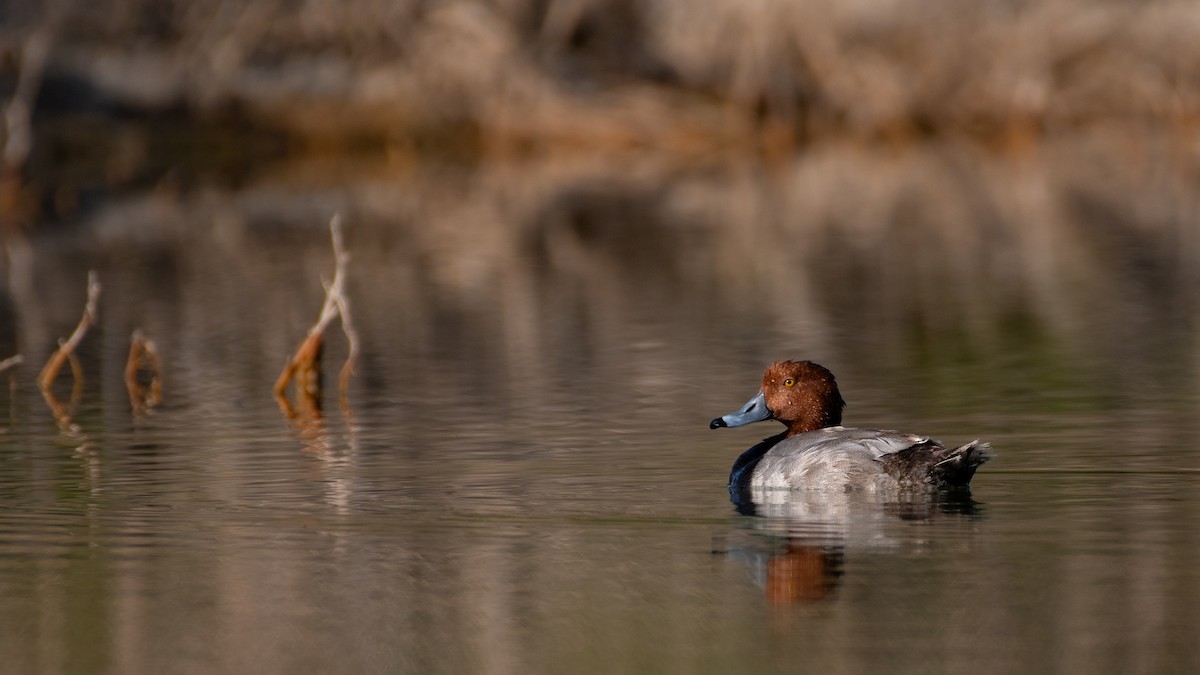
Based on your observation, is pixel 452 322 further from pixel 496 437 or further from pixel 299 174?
pixel 299 174

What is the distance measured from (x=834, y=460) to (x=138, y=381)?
602 centimetres

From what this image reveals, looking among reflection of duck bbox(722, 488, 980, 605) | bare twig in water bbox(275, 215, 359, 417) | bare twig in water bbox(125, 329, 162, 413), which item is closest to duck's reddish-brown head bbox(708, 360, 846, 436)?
reflection of duck bbox(722, 488, 980, 605)

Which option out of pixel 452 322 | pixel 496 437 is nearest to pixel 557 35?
pixel 452 322

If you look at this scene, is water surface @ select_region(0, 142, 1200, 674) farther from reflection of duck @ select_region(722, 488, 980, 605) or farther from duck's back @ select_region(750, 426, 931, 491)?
duck's back @ select_region(750, 426, 931, 491)

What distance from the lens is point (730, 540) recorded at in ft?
28.2

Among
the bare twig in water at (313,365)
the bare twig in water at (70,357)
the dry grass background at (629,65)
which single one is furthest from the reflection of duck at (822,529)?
the dry grass background at (629,65)

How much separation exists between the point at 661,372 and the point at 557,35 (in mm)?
22315

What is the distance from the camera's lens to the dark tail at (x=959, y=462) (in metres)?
8.99

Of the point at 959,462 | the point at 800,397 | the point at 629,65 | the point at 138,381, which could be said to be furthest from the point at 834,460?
the point at 629,65

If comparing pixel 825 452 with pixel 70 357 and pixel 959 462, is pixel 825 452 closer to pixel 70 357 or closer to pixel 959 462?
pixel 959 462

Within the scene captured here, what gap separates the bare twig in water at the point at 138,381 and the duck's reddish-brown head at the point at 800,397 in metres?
4.08

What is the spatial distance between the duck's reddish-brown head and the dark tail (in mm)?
1161

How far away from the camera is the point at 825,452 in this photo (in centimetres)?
946

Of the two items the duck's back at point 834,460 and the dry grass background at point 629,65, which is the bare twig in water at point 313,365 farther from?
the dry grass background at point 629,65
